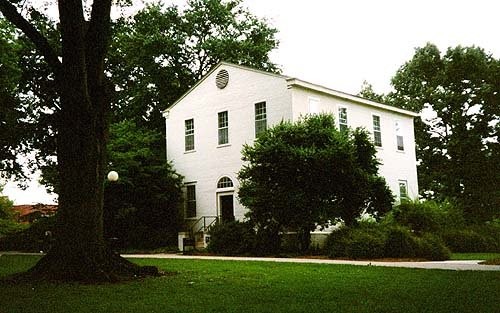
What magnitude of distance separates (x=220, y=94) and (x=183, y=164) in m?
4.29

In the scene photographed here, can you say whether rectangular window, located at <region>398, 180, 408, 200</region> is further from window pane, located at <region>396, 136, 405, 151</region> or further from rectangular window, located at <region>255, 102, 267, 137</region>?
rectangular window, located at <region>255, 102, 267, 137</region>

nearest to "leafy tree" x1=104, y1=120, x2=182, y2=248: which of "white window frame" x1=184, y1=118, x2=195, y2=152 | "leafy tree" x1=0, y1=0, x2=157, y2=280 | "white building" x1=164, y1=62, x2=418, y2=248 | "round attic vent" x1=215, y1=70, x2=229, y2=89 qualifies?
"white building" x1=164, y1=62, x2=418, y2=248

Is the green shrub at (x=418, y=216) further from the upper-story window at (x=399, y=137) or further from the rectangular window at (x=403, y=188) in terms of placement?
the upper-story window at (x=399, y=137)

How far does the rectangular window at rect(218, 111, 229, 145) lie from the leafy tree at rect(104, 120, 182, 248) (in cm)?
303

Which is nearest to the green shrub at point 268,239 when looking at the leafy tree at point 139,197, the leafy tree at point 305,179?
the leafy tree at point 305,179

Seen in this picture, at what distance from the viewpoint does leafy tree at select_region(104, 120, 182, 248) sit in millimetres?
24734

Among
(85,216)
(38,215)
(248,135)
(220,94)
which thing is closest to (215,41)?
(220,94)

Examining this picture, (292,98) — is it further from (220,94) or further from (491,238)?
(491,238)

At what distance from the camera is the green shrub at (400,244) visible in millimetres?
16547

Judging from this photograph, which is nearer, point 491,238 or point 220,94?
point 491,238

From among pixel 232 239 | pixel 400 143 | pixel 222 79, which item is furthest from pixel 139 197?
pixel 400 143

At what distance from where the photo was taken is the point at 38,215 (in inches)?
1156

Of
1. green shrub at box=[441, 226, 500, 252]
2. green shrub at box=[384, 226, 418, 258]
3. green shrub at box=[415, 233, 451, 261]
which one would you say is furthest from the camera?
green shrub at box=[441, 226, 500, 252]

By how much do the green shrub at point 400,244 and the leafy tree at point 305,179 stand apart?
2.56 meters
